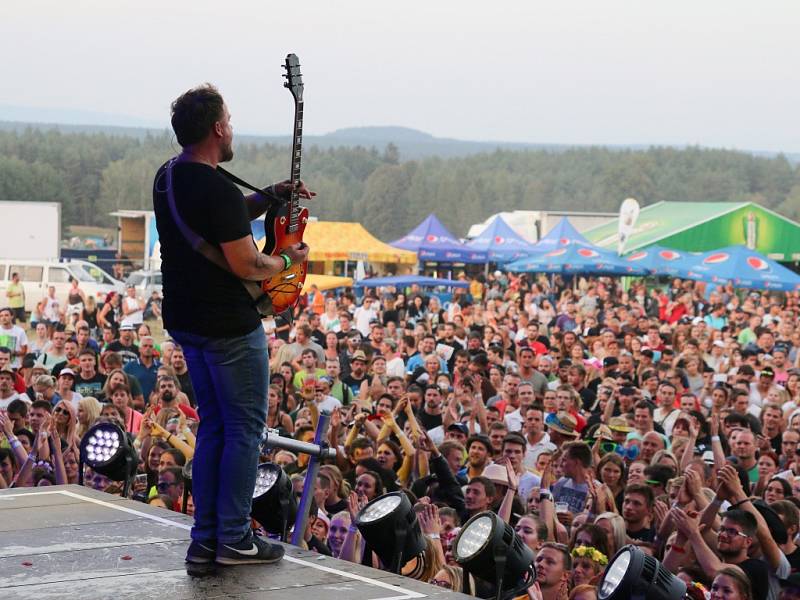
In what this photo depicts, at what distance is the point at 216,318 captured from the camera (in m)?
4.06

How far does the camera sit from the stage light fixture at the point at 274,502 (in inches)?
194

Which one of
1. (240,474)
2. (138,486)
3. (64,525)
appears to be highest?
(240,474)

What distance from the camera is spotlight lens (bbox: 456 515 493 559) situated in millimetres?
4078

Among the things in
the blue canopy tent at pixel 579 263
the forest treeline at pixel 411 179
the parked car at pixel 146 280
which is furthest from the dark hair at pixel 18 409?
the forest treeline at pixel 411 179

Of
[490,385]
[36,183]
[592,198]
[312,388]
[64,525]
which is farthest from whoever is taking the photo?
[592,198]

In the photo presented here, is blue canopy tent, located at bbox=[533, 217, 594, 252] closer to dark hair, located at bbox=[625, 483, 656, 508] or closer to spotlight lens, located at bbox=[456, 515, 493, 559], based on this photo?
dark hair, located at bbox=[625, 483, 656, 508]

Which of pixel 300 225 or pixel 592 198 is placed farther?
pixel 592 198

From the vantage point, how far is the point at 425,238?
32094mm

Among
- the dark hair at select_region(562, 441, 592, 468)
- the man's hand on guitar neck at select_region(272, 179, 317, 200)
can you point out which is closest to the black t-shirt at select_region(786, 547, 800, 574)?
the dark hair at select_region(562, 441, 592, 468)

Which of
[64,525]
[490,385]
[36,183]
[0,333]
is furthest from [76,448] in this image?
[36,183]

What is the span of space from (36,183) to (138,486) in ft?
232

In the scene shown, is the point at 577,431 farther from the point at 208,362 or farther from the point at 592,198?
the point at 592,198

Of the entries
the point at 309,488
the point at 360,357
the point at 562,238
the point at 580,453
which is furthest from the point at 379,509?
the point at 562,238

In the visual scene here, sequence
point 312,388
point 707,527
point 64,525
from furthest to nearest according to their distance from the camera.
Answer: point 312,388
point 707,527
point 64,525
